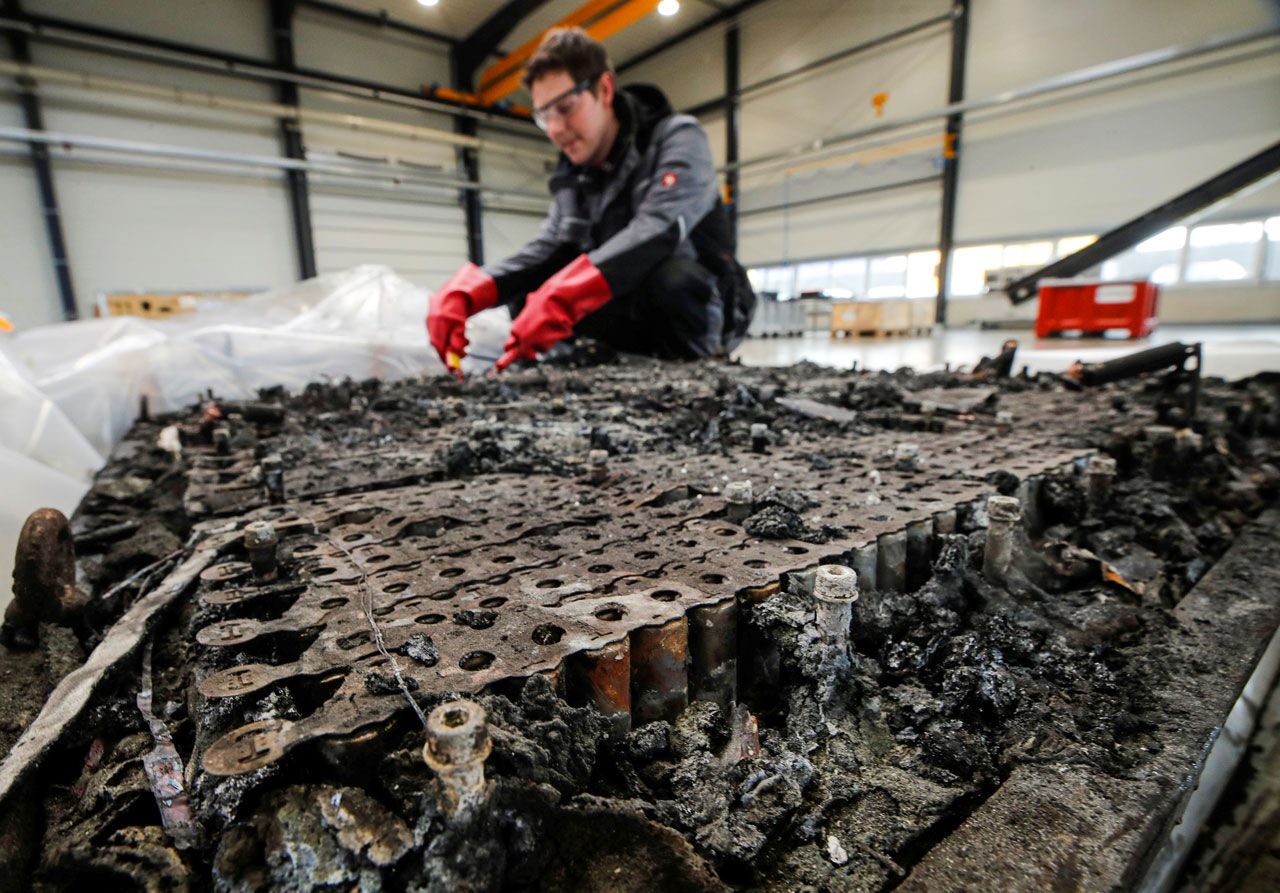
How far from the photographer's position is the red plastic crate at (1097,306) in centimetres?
681

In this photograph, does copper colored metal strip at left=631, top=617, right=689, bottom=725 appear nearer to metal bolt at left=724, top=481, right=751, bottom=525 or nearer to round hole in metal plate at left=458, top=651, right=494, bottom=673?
round hole in metal plate at left=458, top=651, right=494, bottom=673

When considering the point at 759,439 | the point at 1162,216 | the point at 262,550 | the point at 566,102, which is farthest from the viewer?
the point at 1162,216

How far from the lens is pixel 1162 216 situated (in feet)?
19.7

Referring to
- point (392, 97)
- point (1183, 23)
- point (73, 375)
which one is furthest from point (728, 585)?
point (392, 97)

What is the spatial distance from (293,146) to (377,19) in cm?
300

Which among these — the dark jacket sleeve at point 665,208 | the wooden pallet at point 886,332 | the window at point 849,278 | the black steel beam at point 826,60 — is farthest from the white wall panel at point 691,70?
the dark jacket sleeve at point 665,208

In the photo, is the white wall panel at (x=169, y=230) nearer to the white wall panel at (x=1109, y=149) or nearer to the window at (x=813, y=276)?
the window at (x=813, y=276)

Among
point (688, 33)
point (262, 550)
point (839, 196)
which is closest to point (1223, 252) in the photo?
point (839, 196)

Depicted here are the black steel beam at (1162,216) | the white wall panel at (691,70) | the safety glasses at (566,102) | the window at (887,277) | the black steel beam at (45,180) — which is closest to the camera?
the safety glasses at (566,102)

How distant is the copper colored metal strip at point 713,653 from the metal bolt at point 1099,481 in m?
1.10

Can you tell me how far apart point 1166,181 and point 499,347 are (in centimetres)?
966

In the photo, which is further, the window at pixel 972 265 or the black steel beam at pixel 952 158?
the window at pixel 972 265

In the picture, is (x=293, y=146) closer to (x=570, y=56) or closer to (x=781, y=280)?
(x=570, y=56)

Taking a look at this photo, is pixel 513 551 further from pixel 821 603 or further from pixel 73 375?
pixel 73 375
